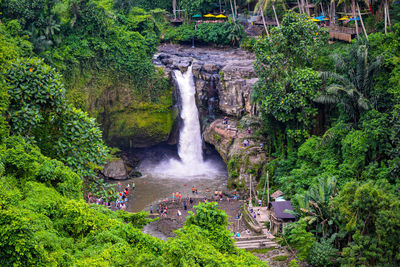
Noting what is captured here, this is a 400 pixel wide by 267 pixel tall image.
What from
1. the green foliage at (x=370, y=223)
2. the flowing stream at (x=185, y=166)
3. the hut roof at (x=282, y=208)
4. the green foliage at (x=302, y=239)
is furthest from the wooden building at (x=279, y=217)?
the flowing stream at (x=185, y=166)

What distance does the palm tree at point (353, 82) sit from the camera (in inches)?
997

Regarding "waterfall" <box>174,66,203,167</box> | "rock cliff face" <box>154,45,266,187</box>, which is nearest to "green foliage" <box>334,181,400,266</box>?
"rock cliff face" <box>154,45,266,187</box>

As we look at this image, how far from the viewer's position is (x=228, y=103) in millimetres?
35375

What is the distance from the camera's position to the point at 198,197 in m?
31.2

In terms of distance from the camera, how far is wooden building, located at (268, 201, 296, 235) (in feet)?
79.3

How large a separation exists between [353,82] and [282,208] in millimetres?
8986

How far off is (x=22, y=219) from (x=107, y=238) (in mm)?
2485

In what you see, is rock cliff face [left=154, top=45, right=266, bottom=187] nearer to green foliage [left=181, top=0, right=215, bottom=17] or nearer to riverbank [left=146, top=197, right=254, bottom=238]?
riverbank [left=146, top=197, right=254, bottom=238]

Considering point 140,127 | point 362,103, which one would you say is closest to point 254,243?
point 362,103

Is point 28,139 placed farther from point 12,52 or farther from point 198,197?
point 198,197

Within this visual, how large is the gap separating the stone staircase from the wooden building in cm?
104

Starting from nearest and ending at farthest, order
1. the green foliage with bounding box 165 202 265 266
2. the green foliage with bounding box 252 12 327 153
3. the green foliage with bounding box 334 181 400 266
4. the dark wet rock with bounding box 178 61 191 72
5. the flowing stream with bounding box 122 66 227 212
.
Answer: the green foliage with bounding box 165 202 265 266 < the green foliage with bounding box 334 181 400 266 < the green foliage with bounding box 252 12 327 153 < the flowing stream with bounding box 122 66 227 212 < the dark wet rock with bounding box 178 61 191 72

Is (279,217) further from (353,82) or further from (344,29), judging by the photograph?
(344,29)

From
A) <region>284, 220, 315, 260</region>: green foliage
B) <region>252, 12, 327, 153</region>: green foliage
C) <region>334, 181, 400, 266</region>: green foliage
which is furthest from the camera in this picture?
<region>252, 12, 327, 153</region>: green foliage
